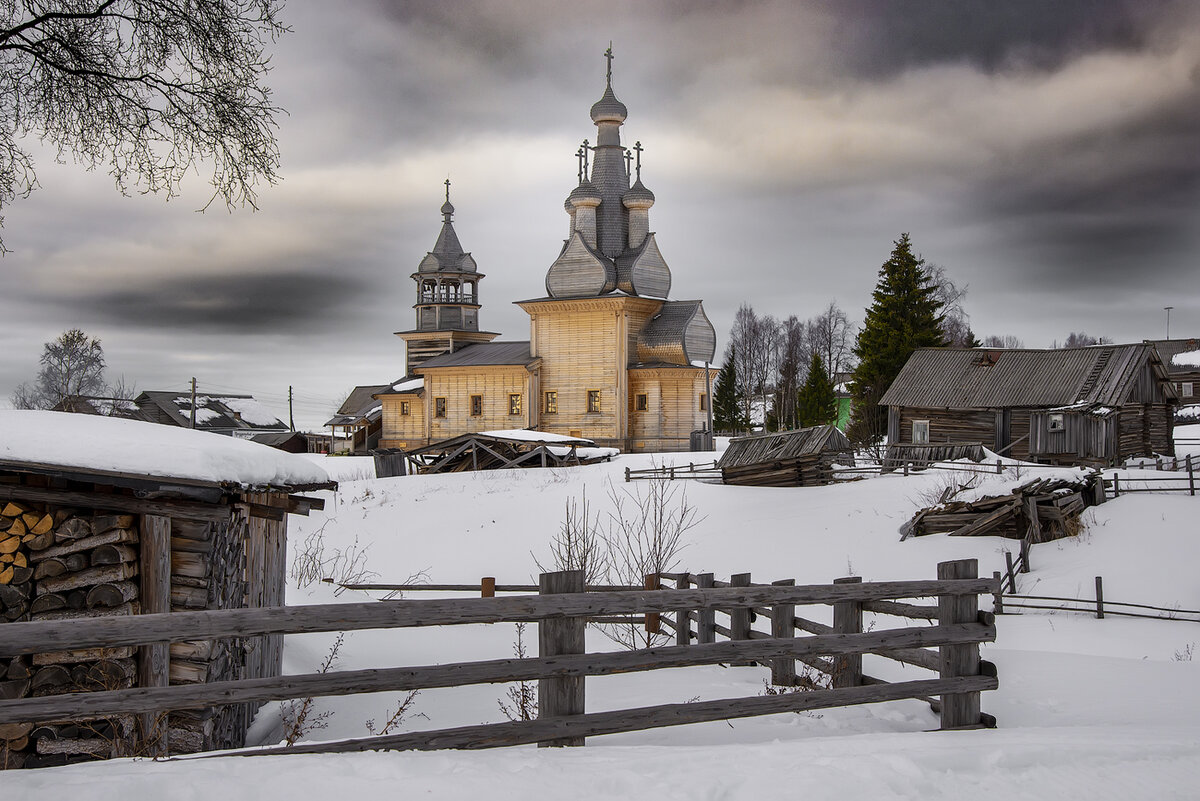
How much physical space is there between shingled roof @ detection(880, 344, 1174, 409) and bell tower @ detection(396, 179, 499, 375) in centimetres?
2640

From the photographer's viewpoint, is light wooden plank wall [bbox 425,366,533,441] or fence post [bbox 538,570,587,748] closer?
fence post [bbox 538,570,587,748]

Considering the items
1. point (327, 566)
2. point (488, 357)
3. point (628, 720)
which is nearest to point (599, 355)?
point (488, 357)

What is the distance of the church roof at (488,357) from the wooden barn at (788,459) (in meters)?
18.3

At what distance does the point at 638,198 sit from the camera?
48781 millimetres

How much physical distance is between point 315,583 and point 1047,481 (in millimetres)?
16896

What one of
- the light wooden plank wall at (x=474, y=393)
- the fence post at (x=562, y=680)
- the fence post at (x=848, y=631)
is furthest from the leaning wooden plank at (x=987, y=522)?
the light wooden plank wall at (x=474, y=393)

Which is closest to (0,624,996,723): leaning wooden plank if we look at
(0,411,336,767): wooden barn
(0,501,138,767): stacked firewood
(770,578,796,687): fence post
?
(0,411,336,767): wooden barn

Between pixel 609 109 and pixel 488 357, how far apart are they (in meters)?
14.6

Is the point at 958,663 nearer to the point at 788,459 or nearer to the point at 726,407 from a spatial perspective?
the point at 788,459

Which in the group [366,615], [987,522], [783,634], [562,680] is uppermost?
[366,615]

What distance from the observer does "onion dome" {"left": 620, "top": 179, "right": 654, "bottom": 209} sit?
160 feet

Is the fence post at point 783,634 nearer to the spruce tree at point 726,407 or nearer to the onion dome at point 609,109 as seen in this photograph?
the onion dome at point 609,109

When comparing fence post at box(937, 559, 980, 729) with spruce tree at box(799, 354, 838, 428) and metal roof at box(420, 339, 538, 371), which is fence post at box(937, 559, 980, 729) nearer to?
Answer: metal roof at box(420, 339, 538, 371)

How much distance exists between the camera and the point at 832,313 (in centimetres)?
7525
